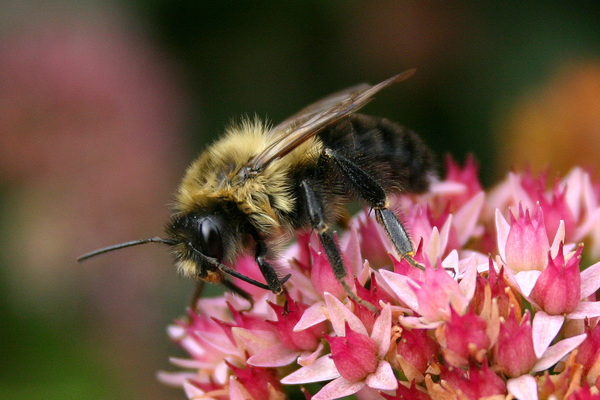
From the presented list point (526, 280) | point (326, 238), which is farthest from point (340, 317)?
→ point (526, 280)

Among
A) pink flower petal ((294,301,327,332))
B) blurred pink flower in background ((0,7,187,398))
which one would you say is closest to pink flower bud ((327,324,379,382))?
pink flower petal ((294,301,327,332))

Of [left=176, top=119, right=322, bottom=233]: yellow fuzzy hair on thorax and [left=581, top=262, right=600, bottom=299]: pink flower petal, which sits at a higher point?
[left=176, top=119, right=322, bottom=233]: yellow fuzzy hair on thorax

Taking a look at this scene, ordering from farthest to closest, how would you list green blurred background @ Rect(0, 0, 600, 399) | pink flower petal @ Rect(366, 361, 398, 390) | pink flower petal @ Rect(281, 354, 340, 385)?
green blurred background @ Rect(0, 0, 600, 399) < pink flower petal @ Rect(281, 354, 340, 385) < pink flower petal @ Rect(366, 361, 398, 390)

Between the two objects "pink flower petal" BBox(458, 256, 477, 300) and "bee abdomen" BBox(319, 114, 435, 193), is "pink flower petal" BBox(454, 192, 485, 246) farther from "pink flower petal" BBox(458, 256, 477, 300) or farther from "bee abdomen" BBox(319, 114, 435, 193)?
"pink flower petal" BBox(458, 256, 477, 300)

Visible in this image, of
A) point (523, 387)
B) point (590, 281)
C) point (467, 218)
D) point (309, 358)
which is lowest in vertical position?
point (523, 387)

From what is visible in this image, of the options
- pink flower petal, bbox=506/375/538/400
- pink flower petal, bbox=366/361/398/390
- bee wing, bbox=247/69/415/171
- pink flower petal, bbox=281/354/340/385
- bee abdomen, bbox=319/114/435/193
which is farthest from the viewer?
bee abdomen, bbox=319/114/435/193

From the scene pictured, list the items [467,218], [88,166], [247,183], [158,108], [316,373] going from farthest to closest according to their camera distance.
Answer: [158,108] < [88,166] < [467,218] < [247,183] < [316,373]

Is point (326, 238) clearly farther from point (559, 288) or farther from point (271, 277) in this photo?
point (559, 288)
